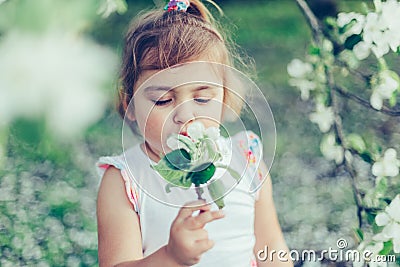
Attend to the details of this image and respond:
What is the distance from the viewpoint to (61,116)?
4.07 ft

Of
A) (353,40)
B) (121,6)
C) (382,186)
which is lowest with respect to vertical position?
(382,186)

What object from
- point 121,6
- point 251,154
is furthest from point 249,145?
point 121,6

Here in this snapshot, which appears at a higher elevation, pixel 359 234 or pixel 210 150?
pixel 210 150

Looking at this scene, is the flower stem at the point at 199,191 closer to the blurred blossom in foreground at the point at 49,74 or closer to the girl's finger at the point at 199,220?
the girl's finger at the point at 199,220

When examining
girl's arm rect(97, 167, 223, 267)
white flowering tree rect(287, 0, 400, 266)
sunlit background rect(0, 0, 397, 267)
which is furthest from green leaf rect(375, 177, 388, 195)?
girl's arm rect(97, 167, 223, 267)

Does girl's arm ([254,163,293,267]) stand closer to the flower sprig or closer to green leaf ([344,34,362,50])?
the flower sprig

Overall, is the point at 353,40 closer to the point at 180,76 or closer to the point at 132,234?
the point at 180,76

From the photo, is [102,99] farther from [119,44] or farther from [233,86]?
[233,86]

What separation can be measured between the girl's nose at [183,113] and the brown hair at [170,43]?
0.07 metres

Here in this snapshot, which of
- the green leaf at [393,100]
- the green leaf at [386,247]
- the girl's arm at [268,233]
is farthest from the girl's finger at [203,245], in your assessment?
the green leaf at [393,100]

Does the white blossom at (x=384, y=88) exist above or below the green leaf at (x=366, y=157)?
above

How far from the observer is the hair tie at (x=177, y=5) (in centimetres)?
120

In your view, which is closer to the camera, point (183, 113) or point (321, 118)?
point (183, 113)

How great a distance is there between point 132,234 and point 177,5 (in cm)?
40
